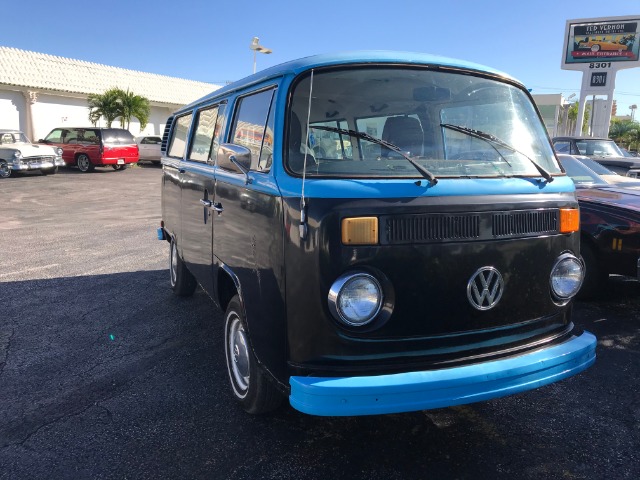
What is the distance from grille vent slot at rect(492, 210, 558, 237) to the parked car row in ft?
64.6

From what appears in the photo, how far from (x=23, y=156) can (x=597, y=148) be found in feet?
58.7

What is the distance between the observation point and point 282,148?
2736 mm

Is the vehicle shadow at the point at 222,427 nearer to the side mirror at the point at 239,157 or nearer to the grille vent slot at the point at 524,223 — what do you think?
the grille vent slot at the point at 524,223

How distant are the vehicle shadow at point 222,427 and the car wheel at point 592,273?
3.57ft

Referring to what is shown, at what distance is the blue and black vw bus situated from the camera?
8.05ft

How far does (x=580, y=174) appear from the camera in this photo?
6.36 metres

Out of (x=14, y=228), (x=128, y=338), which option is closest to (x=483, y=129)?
(x=128, y=338)

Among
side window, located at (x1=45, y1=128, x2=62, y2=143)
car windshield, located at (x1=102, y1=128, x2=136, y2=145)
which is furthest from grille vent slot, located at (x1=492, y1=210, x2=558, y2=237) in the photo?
side window, located at (x1=45, y1=128, x2=62, y2=143)

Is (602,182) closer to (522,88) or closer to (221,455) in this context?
(522,88)

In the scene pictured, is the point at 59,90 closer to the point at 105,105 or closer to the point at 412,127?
the point at 105,105

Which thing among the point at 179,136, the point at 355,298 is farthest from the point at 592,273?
the point at 179,136

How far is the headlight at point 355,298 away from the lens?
96.0 inches

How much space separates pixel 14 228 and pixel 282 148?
28.2 ft

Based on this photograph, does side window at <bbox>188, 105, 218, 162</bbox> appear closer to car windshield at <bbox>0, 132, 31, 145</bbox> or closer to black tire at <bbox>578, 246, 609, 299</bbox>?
black tire at <bbox>578, 246, 609, 299</bbox>
